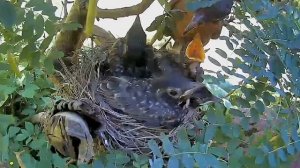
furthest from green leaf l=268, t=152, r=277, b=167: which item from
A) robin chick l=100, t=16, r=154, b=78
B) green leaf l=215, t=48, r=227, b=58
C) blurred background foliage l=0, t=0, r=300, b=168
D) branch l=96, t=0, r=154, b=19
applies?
branch l=96, t=0, r=154, b=19

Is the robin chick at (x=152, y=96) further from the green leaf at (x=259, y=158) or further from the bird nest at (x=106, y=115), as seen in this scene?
the green leaf at (x=259, y=158)

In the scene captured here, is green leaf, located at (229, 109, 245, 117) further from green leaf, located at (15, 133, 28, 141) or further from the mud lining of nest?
green leaf, located at (15, 133, 28, 141)

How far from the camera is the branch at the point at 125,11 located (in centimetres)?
82

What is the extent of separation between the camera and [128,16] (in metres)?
0.83

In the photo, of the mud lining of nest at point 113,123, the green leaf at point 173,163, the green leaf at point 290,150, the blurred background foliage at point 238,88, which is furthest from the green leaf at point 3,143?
the green leaf at point 290,150

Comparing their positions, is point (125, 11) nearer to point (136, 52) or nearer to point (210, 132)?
point (136, 52)

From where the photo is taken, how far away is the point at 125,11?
0.82m

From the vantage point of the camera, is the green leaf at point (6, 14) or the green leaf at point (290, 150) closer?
the green leaf at point (6, 14)

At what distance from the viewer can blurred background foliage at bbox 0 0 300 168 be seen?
1.75ft

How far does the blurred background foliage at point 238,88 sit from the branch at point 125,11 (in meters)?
0.19

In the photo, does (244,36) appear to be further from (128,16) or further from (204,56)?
(128,16)

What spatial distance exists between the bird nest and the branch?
3.4 inches

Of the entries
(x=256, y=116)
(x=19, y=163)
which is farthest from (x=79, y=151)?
(x=256, y=116)

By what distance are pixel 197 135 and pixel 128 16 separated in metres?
0.26
